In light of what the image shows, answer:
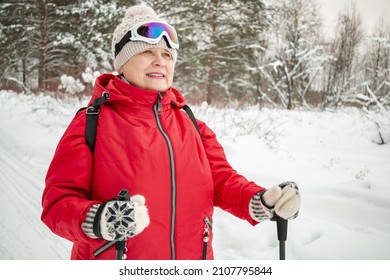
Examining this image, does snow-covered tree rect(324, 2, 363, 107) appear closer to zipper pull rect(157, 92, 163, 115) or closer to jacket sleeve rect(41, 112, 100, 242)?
zipper pull rect(157, 92, 163, 115)

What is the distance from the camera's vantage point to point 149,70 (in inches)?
50.4

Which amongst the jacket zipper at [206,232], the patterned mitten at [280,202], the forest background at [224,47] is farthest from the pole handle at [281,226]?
the forest background at [224,47]

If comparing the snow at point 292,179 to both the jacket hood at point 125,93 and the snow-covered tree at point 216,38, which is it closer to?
the jacket hood at point 125,93

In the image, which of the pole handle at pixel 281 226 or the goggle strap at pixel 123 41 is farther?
the goggle strap at pixel 123 41

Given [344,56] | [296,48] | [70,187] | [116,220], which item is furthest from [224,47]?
[116,220]

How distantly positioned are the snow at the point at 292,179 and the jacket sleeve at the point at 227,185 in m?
0.76

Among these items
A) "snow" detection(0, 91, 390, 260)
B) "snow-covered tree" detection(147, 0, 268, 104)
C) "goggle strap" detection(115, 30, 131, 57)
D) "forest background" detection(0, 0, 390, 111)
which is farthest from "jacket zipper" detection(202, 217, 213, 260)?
"snow-covered tree" detection(147, 0, 268, 104)

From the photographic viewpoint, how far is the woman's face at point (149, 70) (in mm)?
1270

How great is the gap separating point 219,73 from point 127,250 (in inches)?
393

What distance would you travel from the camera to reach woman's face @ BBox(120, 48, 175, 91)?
1.27 meters

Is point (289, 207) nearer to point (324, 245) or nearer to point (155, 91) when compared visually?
point (155, 91)

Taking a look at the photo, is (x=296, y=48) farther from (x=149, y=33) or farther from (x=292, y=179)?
(x=149, y=33)

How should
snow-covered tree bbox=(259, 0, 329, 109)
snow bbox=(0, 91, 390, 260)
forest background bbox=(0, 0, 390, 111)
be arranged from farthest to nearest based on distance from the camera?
snow-covered tree bbox=(259, 0, 329, 109) < forest background bbox=(0, 0, 390, 111) < snow bbox=(0, 91, 390, 260)
